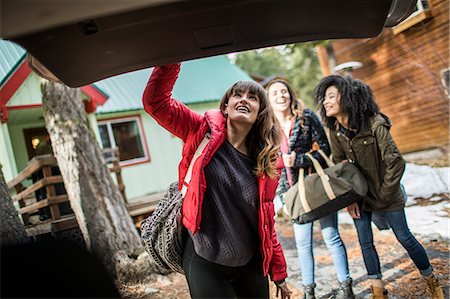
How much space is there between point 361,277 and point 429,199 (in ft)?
6.08

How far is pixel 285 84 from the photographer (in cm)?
277

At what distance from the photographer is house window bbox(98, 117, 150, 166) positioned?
12.1ft

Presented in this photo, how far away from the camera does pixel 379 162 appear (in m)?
2.42

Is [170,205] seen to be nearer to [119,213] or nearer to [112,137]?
[119,213]

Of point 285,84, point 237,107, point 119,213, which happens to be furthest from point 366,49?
point 237,107

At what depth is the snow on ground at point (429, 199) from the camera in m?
3.34

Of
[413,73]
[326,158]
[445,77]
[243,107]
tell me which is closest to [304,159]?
[326,158]

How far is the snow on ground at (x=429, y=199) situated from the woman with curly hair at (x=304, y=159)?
1218 mm

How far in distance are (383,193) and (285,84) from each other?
3.56 feet

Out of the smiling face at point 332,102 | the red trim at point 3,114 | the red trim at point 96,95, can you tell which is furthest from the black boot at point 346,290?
the red trim at point 96,95

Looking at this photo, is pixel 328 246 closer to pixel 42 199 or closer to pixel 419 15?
pixel 42 199

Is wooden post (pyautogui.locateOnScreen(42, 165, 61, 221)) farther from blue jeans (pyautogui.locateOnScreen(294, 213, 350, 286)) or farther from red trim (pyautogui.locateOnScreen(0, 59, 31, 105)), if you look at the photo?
blue jeans (pyautogui.locateOnScreen(294, 213, 350, 286))

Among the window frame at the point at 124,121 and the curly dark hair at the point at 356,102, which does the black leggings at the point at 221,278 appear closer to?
the curly dark hair at the point at 356,102

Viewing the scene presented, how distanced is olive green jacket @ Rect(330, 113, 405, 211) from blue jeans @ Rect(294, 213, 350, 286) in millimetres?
306
